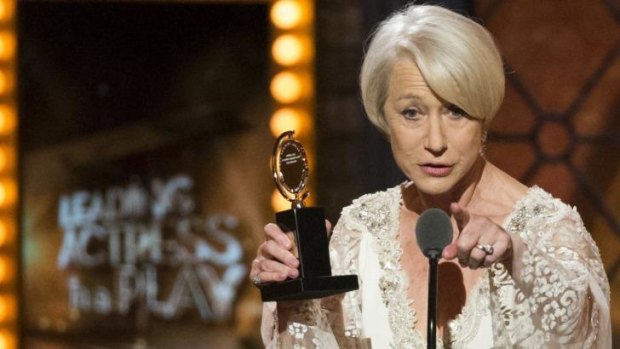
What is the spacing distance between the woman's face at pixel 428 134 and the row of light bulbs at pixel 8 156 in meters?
2.33

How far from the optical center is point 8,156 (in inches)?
160

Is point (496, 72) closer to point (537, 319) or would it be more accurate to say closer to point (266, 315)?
point (537, 319)

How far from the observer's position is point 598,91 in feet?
11.0


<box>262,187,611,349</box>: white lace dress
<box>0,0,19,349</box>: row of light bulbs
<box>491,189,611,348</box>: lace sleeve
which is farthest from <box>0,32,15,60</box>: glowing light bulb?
<box>491,189,611,348</box>: lace sleeve

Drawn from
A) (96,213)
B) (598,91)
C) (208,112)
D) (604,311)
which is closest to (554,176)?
(598,91)

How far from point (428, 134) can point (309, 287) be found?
0.91ft

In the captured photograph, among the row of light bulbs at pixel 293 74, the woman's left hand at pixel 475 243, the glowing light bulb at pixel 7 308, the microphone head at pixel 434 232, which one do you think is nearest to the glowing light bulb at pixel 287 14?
the row of light bulbs at pixel 293 74

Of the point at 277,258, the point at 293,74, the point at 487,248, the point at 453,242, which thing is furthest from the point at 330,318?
the point at 293,74

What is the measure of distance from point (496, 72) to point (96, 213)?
7.48 feet

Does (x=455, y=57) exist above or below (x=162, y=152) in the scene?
below

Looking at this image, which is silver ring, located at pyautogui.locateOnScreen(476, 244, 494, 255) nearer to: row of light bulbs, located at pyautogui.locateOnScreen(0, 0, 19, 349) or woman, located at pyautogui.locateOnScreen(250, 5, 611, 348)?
woman, located at pyautogui.locateOnScreen(250, 5, 611, 348)

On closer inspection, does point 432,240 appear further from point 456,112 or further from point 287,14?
point 287,14

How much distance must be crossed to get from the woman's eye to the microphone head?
375 millimetres

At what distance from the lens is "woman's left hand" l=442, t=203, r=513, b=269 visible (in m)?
1.57
